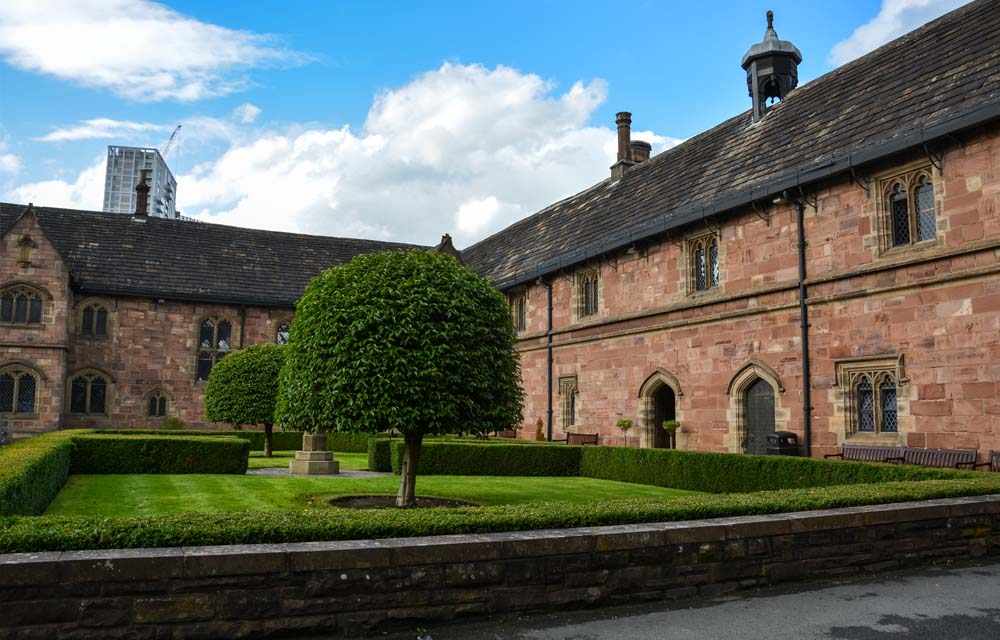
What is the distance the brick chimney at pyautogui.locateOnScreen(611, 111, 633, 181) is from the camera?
29.7 metres

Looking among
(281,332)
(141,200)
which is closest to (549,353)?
(281,332)

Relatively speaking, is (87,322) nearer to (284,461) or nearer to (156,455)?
(284,461)

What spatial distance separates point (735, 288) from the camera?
62.4 ft

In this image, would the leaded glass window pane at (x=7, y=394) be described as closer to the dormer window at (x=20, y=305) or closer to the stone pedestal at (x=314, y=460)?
the dormer window at (x=20, y=305)

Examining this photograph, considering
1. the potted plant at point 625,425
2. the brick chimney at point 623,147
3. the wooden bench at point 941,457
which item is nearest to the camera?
the wooden bench at point 941,457

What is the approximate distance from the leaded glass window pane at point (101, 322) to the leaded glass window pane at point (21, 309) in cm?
283

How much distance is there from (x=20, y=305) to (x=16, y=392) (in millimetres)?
3334

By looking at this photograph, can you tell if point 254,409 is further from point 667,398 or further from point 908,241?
point 908,241

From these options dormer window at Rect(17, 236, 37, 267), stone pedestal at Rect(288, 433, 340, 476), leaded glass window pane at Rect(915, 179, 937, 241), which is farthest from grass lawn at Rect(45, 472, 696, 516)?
dormer window at Rect(17, 236, 37, 267)

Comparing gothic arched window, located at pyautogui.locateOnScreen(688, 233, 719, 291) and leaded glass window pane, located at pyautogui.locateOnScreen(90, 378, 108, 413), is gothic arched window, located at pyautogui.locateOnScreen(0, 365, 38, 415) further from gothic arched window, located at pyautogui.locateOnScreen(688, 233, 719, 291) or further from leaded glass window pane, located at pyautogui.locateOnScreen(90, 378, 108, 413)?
gothic arched window, located at pyautogui.locateOnScreen(688, 233, 719, 291)

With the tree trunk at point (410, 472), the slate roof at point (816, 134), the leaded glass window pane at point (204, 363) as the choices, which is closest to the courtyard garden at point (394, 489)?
the tree trunk at point (410, 472)

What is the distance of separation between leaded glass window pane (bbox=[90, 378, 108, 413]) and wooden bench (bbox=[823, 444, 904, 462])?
2839 cm

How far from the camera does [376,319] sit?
11273 millimetres

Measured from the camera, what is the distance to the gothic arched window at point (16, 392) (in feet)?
97.9
